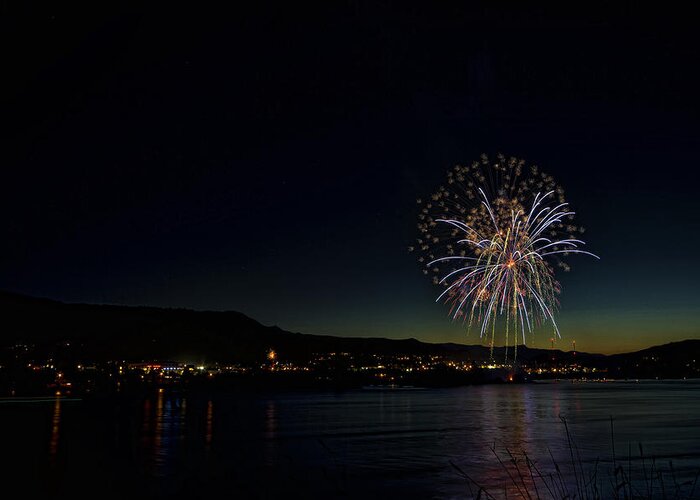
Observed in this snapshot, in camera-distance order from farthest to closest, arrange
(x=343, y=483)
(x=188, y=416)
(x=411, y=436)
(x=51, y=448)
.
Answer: (x=188, y=416), (x=411, y=436), (x=51, y=448), (x=343, y=483)

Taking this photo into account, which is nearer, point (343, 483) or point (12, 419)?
point (343, 483)

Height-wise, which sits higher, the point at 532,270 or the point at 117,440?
Answer: the point at 532,270

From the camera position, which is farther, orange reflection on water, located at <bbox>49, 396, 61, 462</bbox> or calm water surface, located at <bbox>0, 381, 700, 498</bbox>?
orange reflection on water, located at <bbox>49, 396, 61, 462</bbox>

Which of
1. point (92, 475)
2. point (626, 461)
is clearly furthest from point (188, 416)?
point (626, 461)

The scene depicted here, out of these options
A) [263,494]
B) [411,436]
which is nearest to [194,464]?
[263,494]

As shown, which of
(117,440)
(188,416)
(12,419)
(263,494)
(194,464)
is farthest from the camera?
(188,416)

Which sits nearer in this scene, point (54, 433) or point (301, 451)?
point (301, 451)

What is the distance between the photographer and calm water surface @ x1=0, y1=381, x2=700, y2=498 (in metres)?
19.8

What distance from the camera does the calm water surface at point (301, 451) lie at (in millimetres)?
19781

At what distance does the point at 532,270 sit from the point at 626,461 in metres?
22.7

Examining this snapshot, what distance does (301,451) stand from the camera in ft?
94.1

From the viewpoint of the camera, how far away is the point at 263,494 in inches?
732

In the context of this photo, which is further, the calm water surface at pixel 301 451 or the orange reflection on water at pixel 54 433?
the orange reflection on water at pixel 54 433

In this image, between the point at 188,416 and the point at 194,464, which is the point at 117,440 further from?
the point at 188,416
